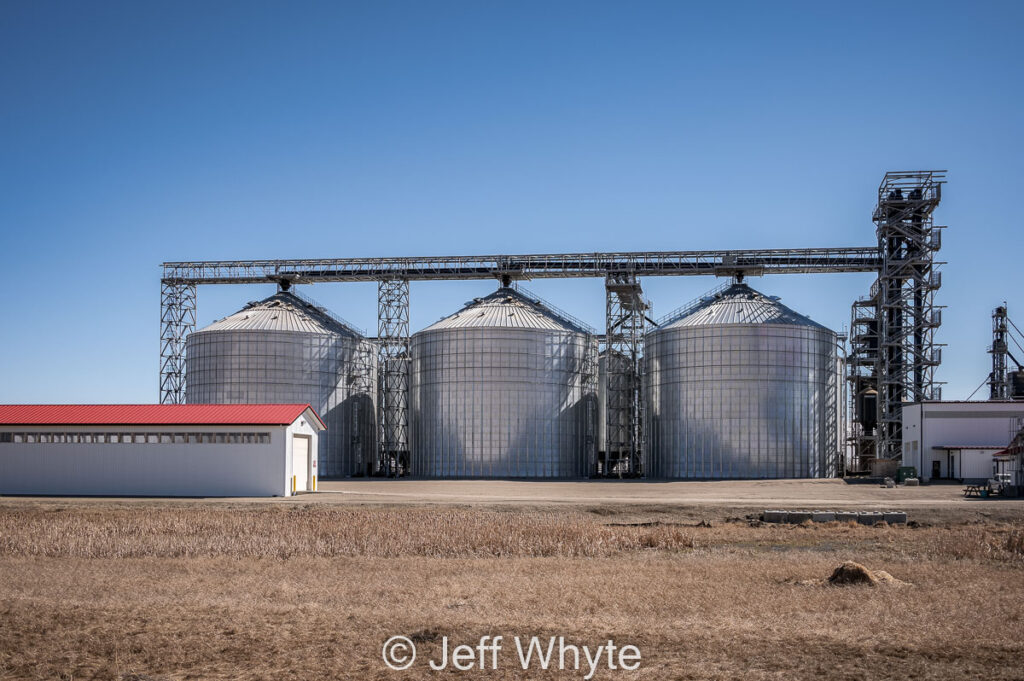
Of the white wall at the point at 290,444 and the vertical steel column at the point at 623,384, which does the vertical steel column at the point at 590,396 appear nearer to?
the vertical steel column at the point at 623,384

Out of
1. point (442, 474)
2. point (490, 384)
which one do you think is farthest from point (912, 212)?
point (442, 474)

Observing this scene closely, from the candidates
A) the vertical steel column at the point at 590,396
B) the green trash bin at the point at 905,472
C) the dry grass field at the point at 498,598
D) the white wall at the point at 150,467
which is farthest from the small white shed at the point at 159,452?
the green trash bin at the point at 905,472

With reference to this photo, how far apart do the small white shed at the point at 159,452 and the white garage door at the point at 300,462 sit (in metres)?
0.06

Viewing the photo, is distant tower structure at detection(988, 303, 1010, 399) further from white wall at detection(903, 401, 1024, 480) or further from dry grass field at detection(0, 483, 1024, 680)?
dry grass field at detection(0, 483, 1024, 680)

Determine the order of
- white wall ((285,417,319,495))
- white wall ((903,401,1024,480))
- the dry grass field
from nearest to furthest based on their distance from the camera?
the dry grass field → white wall ((285,417,319,495)) → white wall ((903,401,1024,480))

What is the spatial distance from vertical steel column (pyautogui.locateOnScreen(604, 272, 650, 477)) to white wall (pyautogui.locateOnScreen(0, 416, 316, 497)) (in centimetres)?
3397

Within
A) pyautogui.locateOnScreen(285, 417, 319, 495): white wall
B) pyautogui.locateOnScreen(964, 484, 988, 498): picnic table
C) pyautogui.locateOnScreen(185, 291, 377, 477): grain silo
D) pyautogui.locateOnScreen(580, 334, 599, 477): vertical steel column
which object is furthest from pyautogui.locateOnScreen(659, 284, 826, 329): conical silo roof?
pyautogui.locateOnScreen(285, 417, 319, 495): white wall

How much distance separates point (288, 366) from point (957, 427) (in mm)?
53026

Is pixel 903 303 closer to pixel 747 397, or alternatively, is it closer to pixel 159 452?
pixel 747 397

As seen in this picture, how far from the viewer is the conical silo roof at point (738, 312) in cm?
7800

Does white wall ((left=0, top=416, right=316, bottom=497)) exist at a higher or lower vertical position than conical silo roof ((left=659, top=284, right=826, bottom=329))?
lower

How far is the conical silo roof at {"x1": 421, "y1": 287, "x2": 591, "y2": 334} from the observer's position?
275 ft

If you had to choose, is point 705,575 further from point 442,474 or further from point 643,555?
point 442,474

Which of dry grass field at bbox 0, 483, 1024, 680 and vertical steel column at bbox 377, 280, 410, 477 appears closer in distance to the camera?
dry grass field at bbox 0, 483, 1024, 680
